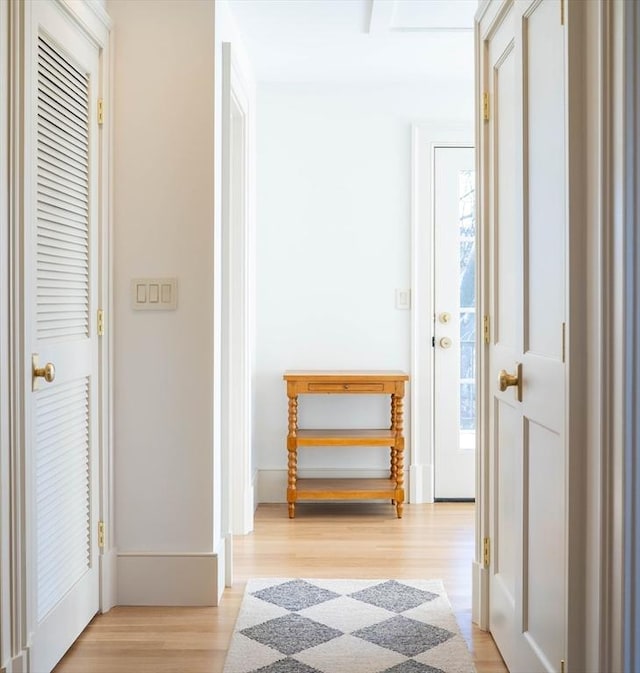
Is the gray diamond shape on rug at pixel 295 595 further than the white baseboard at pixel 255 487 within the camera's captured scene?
No

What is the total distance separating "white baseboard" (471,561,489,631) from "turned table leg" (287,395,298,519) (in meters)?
1.68

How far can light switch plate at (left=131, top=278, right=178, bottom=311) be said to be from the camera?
3.06 m

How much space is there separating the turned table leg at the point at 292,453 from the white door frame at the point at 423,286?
2.45 ft

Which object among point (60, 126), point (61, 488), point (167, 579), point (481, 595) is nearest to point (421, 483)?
point (481, 595)

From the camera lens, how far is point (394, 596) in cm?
318

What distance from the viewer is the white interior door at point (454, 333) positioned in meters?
4.85

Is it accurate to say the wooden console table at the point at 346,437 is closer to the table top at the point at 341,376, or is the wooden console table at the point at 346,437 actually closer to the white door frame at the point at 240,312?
the table top at the point at 341,376

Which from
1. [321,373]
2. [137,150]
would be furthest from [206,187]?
[321,373]

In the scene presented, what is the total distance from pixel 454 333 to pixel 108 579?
8.42 feet

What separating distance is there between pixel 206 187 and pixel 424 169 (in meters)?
2.07

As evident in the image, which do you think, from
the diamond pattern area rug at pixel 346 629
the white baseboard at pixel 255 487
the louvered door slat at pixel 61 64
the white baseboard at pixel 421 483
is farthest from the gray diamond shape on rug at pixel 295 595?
the louvered door slat at pixel 61 64

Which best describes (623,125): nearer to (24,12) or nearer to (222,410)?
(24,12)

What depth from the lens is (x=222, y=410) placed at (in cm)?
340

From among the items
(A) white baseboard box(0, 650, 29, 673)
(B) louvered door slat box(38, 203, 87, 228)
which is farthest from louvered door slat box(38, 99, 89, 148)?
(A) white baseboard box(0, 650, 29, 673)
